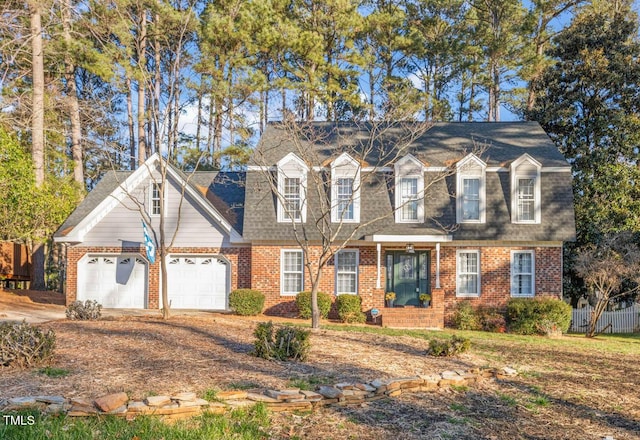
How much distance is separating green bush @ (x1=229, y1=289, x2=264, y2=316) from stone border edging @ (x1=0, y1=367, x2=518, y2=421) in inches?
449

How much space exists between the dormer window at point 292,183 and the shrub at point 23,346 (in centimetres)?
1212

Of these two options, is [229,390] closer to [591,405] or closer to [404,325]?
[591,405]

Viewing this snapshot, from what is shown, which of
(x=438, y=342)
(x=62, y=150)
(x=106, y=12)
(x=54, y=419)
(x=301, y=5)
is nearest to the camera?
(x=54, y=419)

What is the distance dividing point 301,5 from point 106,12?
A: 10003 millimetres

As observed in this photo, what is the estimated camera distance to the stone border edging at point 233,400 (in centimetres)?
592

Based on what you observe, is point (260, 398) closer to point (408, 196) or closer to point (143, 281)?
point (408, 196)

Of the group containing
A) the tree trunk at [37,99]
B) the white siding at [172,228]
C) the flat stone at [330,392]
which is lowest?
the flat stone at [330,392]

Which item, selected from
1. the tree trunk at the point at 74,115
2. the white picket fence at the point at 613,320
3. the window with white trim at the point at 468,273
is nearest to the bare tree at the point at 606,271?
the white picket fence at the point at 613,320

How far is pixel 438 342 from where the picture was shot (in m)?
10.6

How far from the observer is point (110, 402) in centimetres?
595

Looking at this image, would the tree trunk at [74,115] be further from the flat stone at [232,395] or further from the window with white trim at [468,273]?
the flat stone at [232,395]

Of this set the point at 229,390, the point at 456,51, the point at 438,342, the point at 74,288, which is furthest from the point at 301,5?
the point at 229,390

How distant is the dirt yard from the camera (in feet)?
20.7

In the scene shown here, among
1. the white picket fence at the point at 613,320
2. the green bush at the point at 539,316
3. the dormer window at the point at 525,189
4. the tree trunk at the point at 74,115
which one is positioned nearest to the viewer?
the green bush at the point at 539,316
